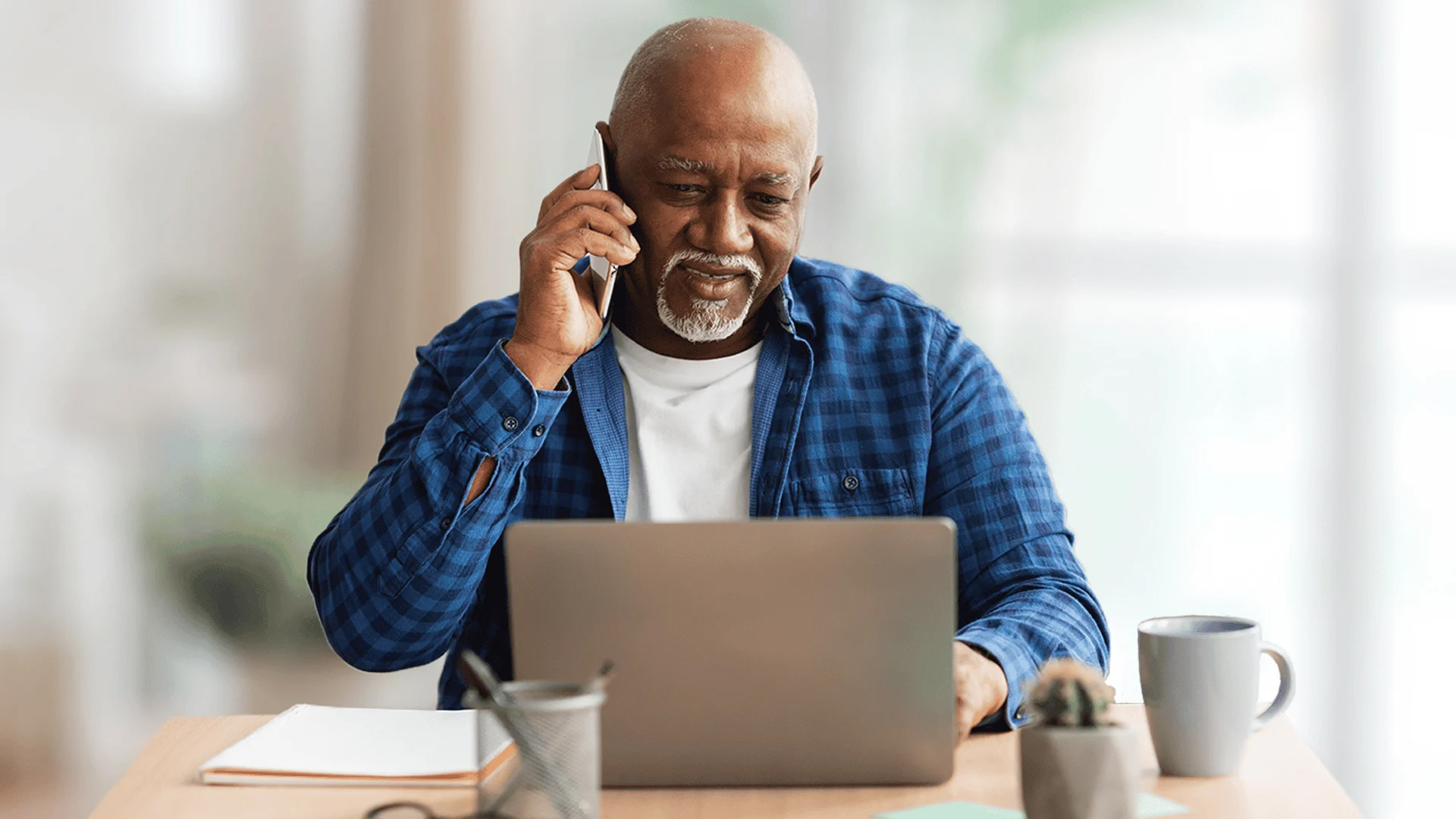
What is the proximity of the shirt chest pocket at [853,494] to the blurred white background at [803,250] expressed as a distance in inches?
36.4

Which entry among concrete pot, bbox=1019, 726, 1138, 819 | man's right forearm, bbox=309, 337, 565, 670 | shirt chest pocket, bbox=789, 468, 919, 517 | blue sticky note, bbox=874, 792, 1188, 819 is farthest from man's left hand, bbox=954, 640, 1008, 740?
man's right forearm, bbox=309, 337, 565, 670

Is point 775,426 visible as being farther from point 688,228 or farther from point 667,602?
point 667,602

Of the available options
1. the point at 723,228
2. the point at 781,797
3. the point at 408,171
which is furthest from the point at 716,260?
the point at 408,171

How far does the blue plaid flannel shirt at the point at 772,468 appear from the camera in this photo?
57.1 inches

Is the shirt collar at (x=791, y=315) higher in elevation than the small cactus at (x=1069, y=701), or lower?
higher

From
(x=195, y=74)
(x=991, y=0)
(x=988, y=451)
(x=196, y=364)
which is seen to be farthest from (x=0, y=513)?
(x=991, y=0)

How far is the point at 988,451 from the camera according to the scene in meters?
1.62

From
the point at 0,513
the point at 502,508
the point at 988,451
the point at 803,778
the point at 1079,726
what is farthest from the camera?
the point at 0,513

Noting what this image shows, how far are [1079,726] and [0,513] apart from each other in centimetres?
218

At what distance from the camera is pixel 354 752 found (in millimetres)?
1144

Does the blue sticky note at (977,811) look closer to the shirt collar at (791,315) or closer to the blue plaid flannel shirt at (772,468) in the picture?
the blue plaid flannel shirt at (772,468)

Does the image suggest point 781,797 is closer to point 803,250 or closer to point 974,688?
point 974,688

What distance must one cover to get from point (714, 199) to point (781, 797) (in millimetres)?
823

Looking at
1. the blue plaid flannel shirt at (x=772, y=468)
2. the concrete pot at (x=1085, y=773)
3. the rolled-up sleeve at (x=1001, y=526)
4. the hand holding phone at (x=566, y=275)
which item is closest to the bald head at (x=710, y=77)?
the hand holding phone at (x=566, y=275)
